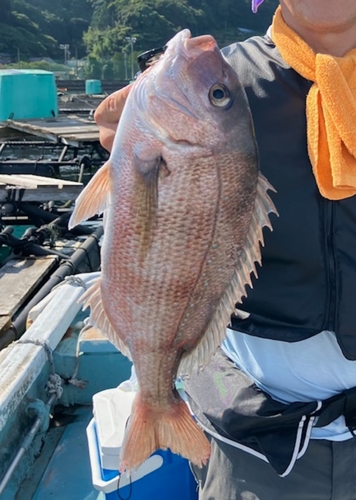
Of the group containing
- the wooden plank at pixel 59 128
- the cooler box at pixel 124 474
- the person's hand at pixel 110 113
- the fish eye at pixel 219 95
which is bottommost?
the wooden plank at pixel 59 128

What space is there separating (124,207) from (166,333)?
0.40 metres

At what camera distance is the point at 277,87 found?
187cm

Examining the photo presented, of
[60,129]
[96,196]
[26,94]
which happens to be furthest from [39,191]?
[26,94]

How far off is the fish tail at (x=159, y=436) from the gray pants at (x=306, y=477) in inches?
10.1

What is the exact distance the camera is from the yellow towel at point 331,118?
1.67 m

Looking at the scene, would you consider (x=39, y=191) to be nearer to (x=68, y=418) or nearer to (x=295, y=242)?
(x=68, y=418)

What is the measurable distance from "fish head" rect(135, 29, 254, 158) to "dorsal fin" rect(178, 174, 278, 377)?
167 mm

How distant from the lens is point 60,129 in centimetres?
1695

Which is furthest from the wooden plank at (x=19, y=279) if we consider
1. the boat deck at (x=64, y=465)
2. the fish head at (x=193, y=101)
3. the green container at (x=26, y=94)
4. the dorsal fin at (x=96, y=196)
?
the green container at (x=26, y=94)

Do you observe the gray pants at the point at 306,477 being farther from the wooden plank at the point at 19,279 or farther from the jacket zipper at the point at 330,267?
the wooden plank at the point at 19,279

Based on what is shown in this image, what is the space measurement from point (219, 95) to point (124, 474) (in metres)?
1.60

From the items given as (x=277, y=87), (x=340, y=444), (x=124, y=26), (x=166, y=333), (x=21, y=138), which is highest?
(x=124, y=26)

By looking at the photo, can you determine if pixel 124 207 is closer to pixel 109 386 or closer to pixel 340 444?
pixel 340 444

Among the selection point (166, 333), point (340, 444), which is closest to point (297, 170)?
point (166, 333)
